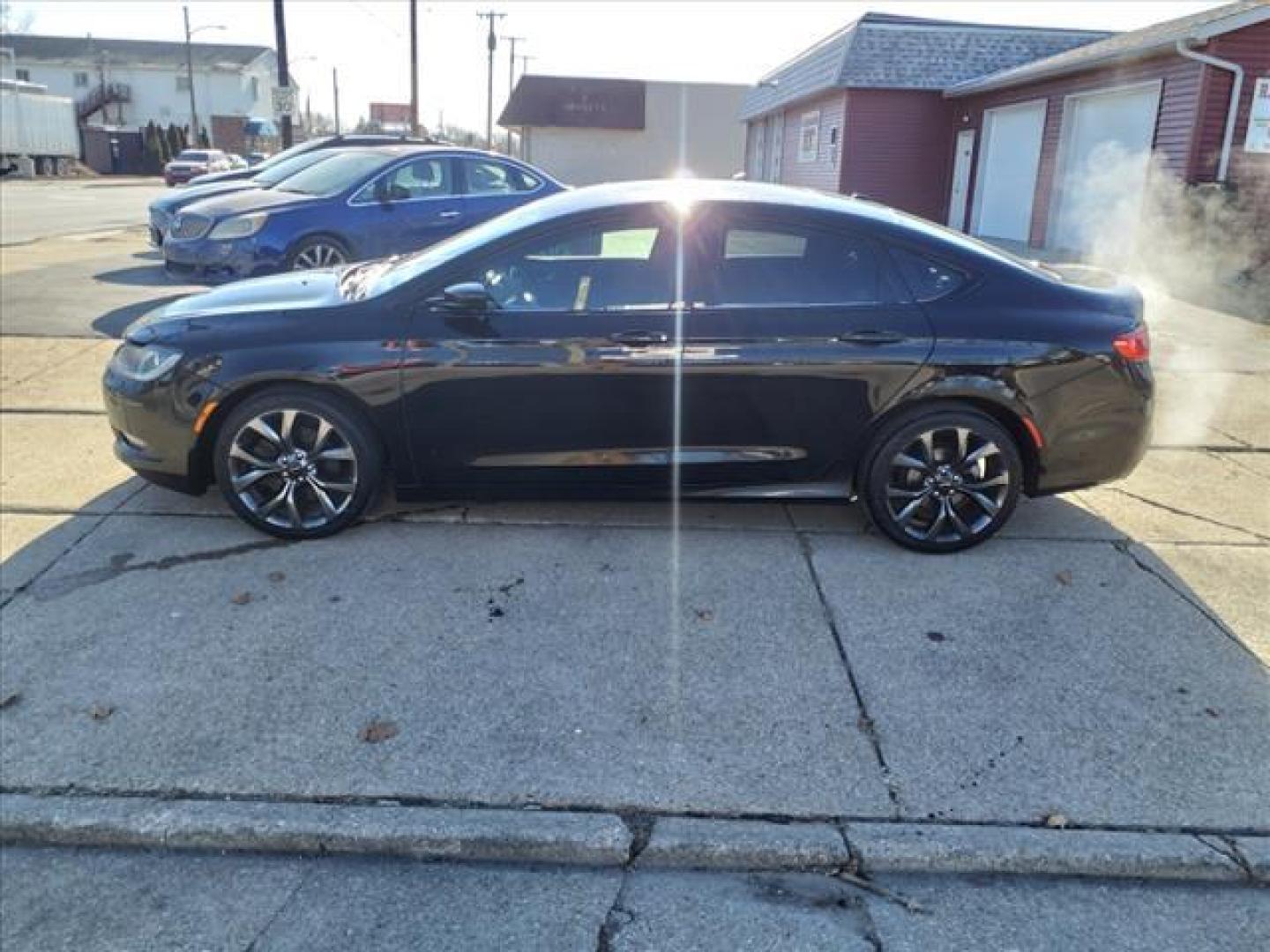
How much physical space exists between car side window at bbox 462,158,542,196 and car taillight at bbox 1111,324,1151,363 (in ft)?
25.4

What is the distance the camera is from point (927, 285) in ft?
15.0

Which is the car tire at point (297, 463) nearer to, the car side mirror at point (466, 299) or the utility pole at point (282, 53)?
the car side mirror at point (466, 299)

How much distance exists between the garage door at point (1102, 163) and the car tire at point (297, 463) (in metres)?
13.8

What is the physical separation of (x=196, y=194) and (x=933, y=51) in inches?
673

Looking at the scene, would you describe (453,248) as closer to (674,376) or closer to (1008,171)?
(674,376)

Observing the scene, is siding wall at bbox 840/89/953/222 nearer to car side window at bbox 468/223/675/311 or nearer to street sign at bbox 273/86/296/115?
street sign at bbox 273/86/296/115

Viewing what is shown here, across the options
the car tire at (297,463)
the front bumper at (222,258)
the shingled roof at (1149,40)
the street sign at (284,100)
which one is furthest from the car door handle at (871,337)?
the street sign at (284,100)

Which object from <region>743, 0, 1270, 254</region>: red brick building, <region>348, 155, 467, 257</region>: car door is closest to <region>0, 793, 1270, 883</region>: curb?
<region>348, 155, 467, 257</region>: car door

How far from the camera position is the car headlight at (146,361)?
4.59m

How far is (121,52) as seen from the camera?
73125 millimetres

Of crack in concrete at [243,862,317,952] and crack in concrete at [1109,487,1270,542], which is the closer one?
crack in concrete at [243,862,317,952]

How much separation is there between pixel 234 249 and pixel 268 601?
6.51 meters

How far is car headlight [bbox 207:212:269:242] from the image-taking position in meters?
9.67


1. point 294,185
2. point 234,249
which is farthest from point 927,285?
point 294,185
